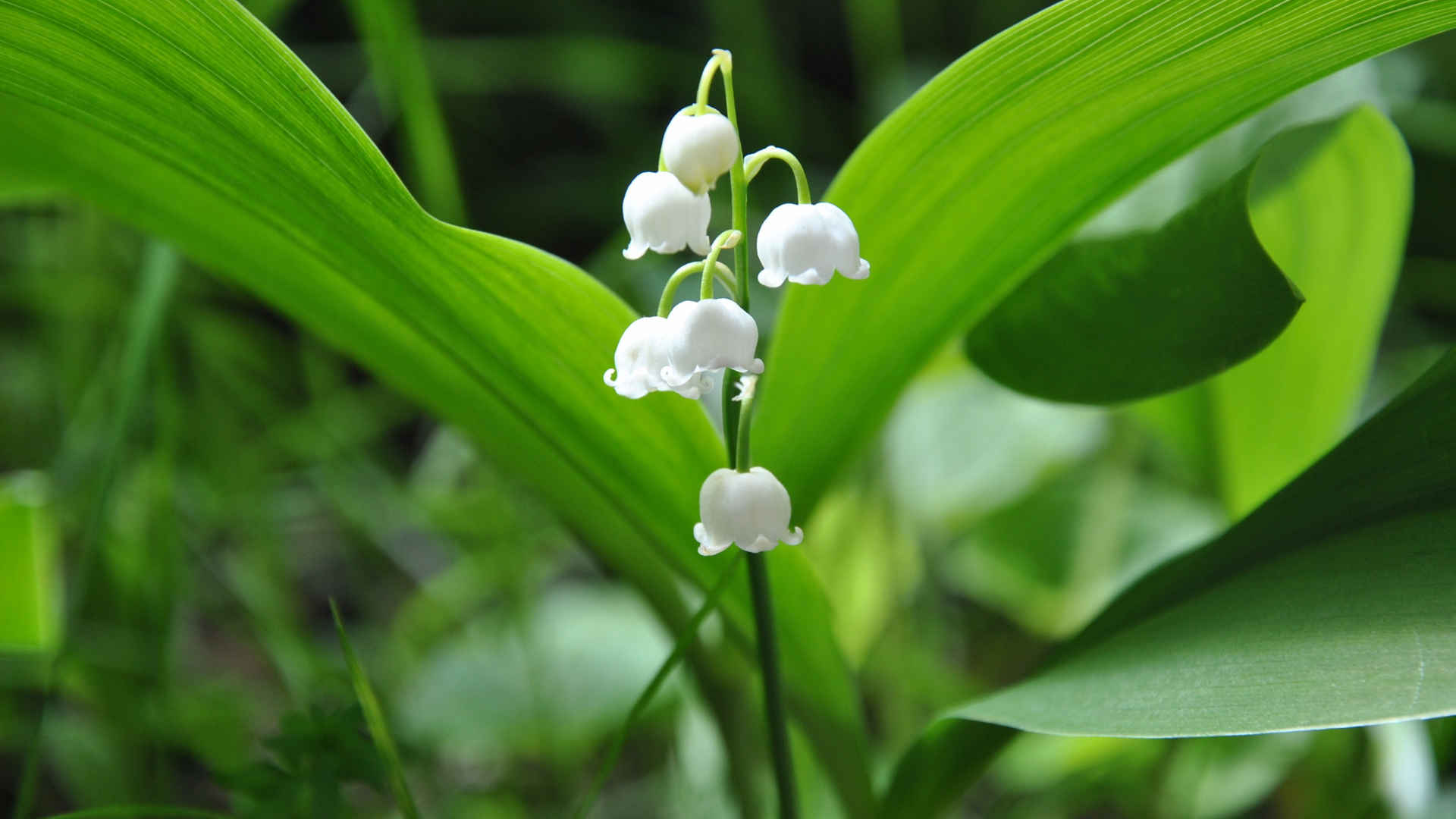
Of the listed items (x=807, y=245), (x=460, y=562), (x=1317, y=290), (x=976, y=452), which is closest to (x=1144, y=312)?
(x=807, y=245)

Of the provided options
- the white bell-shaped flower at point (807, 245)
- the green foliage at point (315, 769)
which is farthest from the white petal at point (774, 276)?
the green foliage at point (315, 769)

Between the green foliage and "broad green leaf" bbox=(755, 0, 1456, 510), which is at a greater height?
"broad green leaf" bbox=(755, 0, 1456, 510)

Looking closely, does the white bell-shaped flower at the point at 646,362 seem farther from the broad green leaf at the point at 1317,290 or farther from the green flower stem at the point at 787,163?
the broad green leaf at the point at 1317,290

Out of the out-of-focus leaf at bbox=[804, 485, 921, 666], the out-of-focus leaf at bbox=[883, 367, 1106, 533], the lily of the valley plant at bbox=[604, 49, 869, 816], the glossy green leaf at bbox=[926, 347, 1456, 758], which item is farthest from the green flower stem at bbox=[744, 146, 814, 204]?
the out-of-focus leaf at bbox=[883, 367, 1106, 533]

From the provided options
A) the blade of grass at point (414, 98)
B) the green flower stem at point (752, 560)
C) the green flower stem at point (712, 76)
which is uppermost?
the blade of grass at point (414, 98)

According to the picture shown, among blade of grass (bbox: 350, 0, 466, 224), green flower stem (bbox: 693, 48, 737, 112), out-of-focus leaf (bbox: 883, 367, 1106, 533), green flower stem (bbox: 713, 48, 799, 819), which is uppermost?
blade of grass (bbox: 350, 0, 466, 224)

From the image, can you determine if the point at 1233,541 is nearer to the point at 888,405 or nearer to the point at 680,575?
the point at 888,405

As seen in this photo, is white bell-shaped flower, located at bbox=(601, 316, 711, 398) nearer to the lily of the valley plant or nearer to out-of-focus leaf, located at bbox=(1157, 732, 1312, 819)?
the lily of the valley plant
